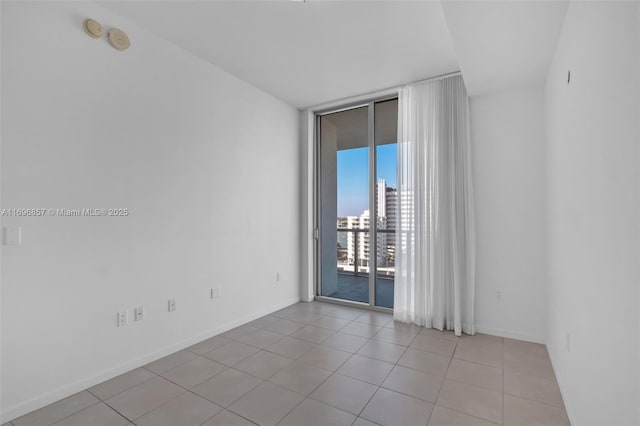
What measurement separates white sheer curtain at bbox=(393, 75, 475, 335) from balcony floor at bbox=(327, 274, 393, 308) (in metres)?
0.52

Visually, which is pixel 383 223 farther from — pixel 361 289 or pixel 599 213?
pixel 599 213

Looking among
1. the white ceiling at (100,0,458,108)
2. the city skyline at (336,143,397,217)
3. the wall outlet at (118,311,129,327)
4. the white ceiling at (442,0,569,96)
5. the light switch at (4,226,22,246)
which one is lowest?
the wall outlet at (118,311,129,327)

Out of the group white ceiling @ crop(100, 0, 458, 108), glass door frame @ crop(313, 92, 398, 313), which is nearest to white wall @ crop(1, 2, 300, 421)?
white ceiling @ crop(100, 0, 458, 108)

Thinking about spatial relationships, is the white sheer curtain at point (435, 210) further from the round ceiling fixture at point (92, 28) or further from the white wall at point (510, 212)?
the round ceiling fixture at point (92, 28)

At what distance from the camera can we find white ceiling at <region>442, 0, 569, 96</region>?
1.99m

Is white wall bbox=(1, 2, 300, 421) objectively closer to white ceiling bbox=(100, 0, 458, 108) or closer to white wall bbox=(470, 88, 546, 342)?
white ceiling bbox=(100, 0, 458, 108)

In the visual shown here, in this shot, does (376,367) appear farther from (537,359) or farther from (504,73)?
(504,73)

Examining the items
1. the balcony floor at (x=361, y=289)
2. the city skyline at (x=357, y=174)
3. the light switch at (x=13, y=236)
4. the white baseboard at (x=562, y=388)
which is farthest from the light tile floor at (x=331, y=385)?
the city skyline at (x=357, y=174)

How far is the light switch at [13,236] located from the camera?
1.96 meters

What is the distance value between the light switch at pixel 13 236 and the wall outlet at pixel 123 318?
87cm

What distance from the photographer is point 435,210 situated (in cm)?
356

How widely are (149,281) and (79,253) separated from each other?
23.7 inches

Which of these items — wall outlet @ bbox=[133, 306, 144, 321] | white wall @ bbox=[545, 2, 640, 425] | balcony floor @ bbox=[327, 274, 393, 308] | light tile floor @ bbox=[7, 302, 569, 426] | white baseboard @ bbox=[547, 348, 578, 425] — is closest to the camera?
white wall @ bbox=[545, 2, 640, 425]

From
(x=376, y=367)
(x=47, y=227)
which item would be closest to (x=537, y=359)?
(x=376, y=367)
